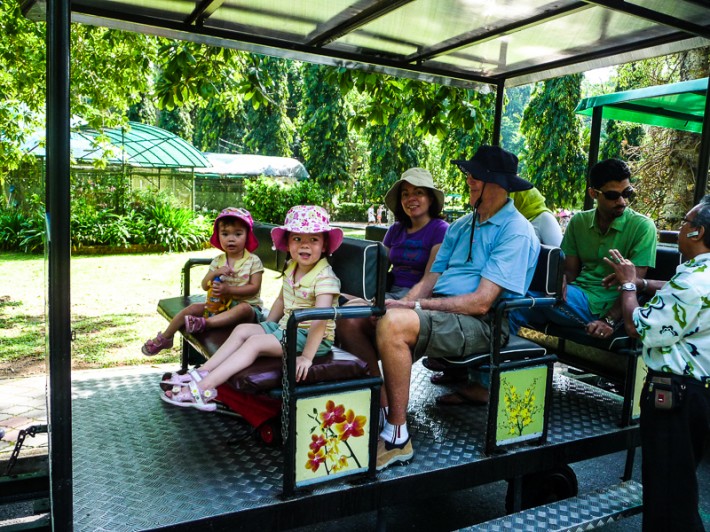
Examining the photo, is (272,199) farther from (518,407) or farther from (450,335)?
(518,407)

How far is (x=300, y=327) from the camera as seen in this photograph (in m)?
3.26

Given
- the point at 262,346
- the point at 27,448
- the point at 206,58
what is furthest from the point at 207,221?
the point at 262,346

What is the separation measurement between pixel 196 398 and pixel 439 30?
2891mm

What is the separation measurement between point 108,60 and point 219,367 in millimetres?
7194

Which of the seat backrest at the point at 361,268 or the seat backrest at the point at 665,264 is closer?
the seat backrest at the point at 361,268

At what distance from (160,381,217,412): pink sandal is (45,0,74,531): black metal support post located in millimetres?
824

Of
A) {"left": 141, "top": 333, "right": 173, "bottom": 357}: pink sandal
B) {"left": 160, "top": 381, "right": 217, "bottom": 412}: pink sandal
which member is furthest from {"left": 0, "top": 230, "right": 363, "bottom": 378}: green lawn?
{"left": 160, "top": 381, "right": 217, "bottom": 412}: pink sandal

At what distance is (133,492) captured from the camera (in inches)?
97.0

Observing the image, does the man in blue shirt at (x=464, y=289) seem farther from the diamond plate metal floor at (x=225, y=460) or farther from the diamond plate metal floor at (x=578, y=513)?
the diamond plate metal floor at (x=578, y=513)

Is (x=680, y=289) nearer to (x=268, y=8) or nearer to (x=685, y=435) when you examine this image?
(x=685, y=435)

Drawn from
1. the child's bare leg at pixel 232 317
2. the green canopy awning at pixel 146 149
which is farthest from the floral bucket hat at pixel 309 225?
the green canopy awning at pixel 146 149

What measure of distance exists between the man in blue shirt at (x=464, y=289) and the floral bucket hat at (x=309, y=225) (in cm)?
46

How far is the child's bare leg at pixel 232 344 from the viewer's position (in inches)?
118

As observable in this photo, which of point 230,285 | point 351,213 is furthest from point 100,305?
point 351,213
